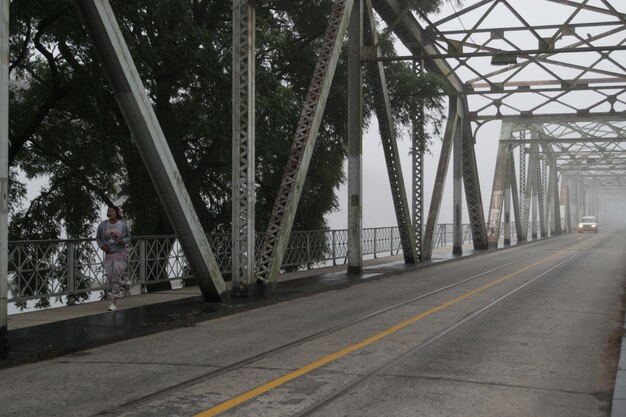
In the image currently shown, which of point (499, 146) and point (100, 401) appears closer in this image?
point (100, 401)

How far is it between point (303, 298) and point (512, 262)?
43.9 feet

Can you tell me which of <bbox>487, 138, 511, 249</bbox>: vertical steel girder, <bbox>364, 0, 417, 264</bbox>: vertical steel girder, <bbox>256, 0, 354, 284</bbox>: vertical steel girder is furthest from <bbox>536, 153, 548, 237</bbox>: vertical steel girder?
<bbox>256, 0, 354, 284</bbox>: vertical steel girder

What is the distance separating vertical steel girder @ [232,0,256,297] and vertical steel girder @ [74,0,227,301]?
1.26 metres

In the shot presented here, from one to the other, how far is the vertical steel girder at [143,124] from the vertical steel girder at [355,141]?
7714mm

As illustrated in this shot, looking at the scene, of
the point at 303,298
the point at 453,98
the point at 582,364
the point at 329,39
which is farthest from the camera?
the point at 453,98

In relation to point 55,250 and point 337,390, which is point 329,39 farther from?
point 337,390

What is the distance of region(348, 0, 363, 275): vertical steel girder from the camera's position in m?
19.4

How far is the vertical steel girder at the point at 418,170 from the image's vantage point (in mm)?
24391

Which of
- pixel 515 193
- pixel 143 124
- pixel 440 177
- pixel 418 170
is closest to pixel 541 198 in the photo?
Result: pixel 515 193

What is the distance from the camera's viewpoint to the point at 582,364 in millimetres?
7543

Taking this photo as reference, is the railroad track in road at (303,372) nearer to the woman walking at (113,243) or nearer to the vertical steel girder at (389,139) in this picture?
the woman walking at (113,243)

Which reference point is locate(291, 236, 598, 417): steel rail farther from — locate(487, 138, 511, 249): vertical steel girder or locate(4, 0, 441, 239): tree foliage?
locate(487, 138, 511, 249): vertical steel girder

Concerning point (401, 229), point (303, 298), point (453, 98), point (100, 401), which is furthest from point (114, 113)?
point (453, 98)

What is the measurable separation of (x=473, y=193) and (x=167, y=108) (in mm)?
19764
